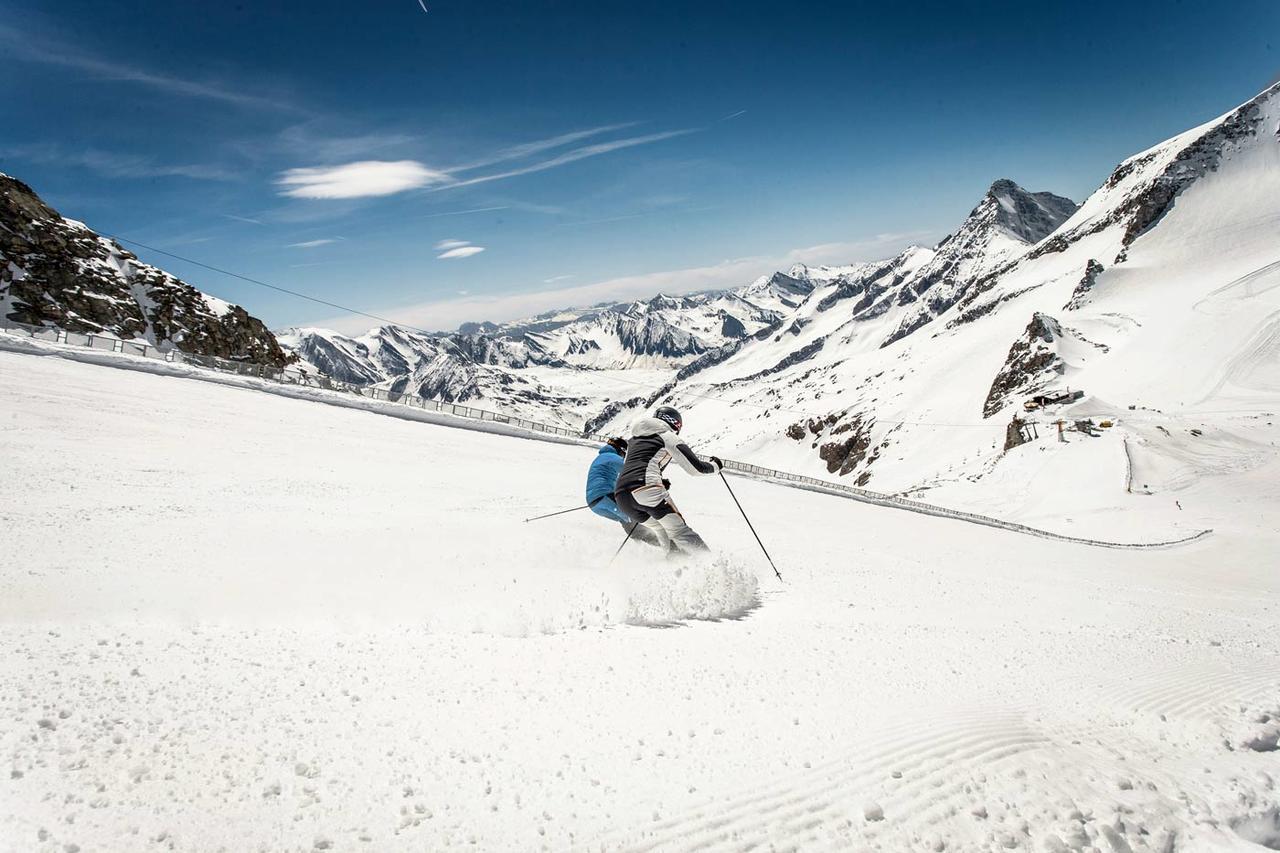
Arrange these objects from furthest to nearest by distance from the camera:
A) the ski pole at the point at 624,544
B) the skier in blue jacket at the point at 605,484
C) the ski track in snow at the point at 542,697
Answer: the skier in blue jacket at the point at 605,484
the ski pole at the point at 624,544
the ski track in snow at the point at 542,697

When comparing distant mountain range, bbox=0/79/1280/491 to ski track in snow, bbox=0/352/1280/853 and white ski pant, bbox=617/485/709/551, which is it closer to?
white ski pant, bbox=617/485/709/551

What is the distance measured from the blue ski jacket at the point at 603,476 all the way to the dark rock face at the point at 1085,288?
127 metres

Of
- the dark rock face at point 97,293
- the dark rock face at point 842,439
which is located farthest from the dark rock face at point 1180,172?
the dark rock face at point 97,293

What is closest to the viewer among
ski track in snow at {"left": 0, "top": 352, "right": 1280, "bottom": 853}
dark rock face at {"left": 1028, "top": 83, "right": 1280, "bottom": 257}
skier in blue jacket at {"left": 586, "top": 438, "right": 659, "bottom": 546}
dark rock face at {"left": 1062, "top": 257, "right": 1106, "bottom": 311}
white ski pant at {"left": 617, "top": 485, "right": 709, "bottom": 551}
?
ski track in snow at {"left": 0, "top": 352, "right": 1280, "bottom": 853}

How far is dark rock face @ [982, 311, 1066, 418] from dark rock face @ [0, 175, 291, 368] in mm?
89730

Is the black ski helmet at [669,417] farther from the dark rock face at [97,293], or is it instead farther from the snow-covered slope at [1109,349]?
the dark rock face at [97,293]

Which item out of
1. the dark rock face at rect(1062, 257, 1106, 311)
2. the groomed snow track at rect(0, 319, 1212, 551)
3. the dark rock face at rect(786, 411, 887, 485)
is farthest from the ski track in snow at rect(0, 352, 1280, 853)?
the dark rock face at rect(1062, 257, 1106, 311)

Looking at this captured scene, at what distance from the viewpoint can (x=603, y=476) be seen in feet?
34.2

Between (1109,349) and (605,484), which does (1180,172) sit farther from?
(605,484)

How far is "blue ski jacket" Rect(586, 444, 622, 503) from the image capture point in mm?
10305

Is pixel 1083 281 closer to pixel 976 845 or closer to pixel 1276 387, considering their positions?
pixel 1276 387

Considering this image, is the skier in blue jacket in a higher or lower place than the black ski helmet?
lower

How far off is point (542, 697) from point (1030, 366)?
87.9 metres

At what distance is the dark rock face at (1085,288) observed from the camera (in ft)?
360
